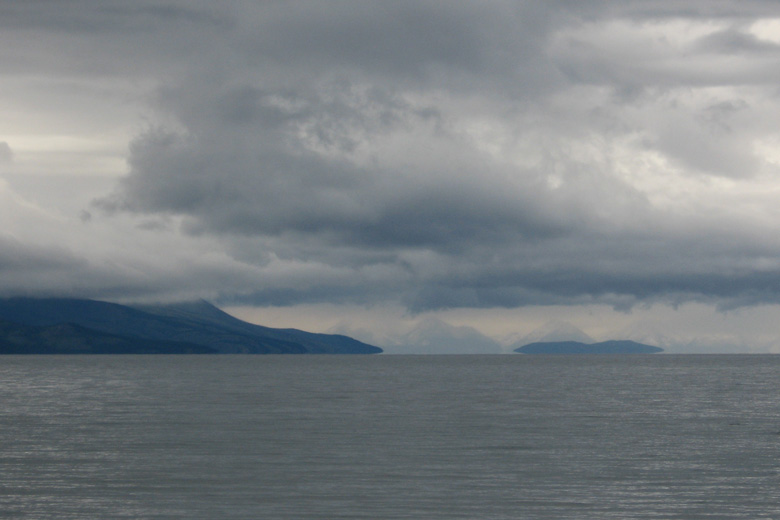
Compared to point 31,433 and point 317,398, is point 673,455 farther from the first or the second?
point 317,398

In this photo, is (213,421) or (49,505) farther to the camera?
(213,421)

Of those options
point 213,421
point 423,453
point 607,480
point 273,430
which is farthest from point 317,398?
point 607,480

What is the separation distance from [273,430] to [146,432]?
11258 mm

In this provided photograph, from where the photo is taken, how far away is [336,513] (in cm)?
3994

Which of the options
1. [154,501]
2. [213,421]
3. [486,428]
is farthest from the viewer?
[213,421]

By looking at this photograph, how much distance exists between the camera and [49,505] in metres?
41.5

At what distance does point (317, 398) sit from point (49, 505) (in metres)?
85.2

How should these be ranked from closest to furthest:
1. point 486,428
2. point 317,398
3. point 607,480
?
point 607,480 → point 486,428 → point 317,398

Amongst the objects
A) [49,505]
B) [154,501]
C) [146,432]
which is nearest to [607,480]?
[154,501]

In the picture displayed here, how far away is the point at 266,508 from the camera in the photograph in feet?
136

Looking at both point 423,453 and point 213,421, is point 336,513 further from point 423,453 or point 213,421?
point 213,421

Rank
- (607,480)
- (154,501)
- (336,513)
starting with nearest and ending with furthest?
(336,513) < (154,501) < (607,480)

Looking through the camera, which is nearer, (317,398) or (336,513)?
(336,513)

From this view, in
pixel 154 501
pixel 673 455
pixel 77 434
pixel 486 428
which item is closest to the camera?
pixel 154 501
